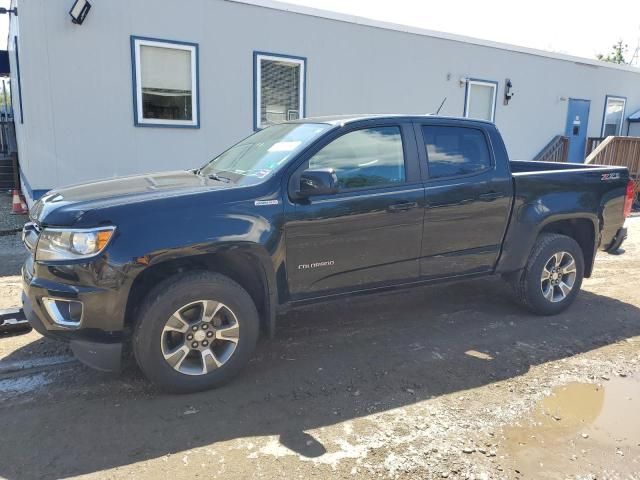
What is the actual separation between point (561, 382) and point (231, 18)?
771 centimetres

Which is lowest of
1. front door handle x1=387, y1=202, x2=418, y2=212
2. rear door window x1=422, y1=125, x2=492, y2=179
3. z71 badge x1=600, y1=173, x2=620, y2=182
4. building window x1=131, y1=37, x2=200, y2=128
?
front door handle x1=387, y1=202, x2=418, y2=212

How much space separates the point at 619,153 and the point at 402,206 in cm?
1092

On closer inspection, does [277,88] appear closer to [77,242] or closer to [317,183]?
[317,183]

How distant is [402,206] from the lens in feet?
12.9

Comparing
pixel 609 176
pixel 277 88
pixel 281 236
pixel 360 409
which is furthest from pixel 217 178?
pixel 277 88

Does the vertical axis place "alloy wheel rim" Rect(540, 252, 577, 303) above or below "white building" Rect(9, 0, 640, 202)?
below

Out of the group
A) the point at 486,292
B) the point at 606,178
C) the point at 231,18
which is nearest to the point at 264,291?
the point at 486,292

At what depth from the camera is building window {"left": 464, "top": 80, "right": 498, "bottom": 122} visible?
470 inches

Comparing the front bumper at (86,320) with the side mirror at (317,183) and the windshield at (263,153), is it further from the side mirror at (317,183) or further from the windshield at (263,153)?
the side mirror at (317,183)

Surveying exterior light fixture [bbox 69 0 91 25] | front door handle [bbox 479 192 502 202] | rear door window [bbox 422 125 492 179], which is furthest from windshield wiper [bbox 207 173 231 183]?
exterior light fixture [bbox 69 0 91 25]

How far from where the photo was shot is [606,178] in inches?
195

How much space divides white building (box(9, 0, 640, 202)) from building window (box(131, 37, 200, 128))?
17 mm

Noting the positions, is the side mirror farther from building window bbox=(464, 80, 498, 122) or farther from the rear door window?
building window bbox=(464, 80, 498, 122)

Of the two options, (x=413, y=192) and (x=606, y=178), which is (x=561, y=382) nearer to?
(x=413, y=192)
